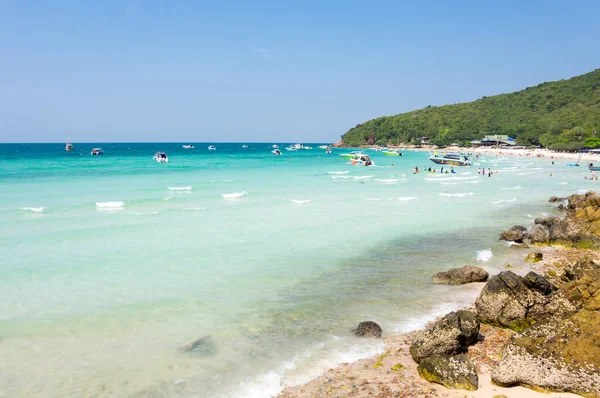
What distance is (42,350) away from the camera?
10.2 meters

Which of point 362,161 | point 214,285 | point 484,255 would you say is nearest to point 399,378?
point 214,285

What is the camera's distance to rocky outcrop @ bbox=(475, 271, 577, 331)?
35.0 ft

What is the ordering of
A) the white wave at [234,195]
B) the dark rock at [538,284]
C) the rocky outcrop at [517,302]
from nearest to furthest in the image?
the rocky outcrop at [517,302] < the dark rock at [538,284] < the white wave at [234,195]

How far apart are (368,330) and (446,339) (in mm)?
2080

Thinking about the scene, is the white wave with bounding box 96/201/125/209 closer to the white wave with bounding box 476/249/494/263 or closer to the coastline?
the white wave with bounding box 476/249/494/263

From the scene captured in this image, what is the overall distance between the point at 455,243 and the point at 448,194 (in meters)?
20.6

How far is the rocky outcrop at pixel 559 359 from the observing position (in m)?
7.59

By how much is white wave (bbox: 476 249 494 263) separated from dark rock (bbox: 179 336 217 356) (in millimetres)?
11562

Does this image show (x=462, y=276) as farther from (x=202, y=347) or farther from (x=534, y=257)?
(x=202, y=347)

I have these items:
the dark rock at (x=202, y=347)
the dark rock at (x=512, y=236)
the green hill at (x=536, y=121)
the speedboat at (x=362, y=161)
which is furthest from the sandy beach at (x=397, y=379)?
the green hill at (x=536, y=121)

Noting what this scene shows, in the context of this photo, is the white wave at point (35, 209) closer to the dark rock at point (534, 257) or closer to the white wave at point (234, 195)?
the white wave at point (234, 195)

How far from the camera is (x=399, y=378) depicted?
337 inches

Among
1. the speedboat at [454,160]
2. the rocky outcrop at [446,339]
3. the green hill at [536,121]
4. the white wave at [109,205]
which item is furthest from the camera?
the green hill at [536,121]

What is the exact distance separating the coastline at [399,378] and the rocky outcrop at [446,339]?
253 millimetres
